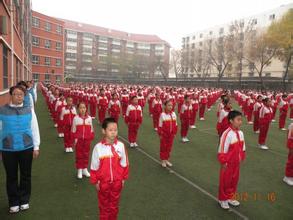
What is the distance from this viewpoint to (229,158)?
15.9 ft

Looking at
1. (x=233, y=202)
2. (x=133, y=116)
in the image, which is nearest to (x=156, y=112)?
(x=133, y=116)

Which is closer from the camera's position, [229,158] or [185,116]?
[229,158]

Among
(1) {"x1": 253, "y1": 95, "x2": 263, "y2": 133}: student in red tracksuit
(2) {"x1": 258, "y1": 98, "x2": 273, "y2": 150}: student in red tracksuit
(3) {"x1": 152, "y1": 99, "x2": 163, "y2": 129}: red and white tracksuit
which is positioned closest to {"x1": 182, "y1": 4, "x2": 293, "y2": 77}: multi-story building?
(1) {"x1": 253, "y1": 95, "x2": 263, "y2": 133}: student in red tracksuit

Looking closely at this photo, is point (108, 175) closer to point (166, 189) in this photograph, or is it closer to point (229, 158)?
point (229, 158)

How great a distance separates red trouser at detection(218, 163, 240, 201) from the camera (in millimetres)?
4875

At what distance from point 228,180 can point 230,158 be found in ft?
1.30

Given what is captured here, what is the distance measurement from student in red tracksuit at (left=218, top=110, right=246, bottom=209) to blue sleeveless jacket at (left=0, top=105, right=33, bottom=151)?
3252 millimetres

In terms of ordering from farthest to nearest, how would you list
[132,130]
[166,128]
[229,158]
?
[132,130] → [166,128] → [229,158]

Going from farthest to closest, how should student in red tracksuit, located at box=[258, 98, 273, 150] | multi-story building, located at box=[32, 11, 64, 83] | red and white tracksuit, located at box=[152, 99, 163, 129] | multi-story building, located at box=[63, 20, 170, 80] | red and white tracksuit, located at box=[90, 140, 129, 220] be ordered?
multi-story building, located at box=[63, 20, 170, 80] < multi-story building, located at box=[32, 11, 64, 83] < red and white tracksuit, located at box=[152, 99, 163, 129] < student in red tracksuit, located at box=[258, 98, 273, 150] < red and white tracksuit, located at box=[90, 140, 129, 220]

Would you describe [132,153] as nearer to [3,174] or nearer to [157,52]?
[3,174]

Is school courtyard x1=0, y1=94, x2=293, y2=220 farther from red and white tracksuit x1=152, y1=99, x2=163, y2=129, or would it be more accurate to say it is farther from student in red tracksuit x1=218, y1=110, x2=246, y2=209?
red and white tracksuit x1=152, y1=99, x2=163, y2=129

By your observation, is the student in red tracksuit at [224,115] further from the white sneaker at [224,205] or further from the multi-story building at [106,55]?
the multi-story building at [106,55]

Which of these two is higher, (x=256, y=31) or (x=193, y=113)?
(x=256, y=31)

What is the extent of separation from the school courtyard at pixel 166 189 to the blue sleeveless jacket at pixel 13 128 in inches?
46.3
